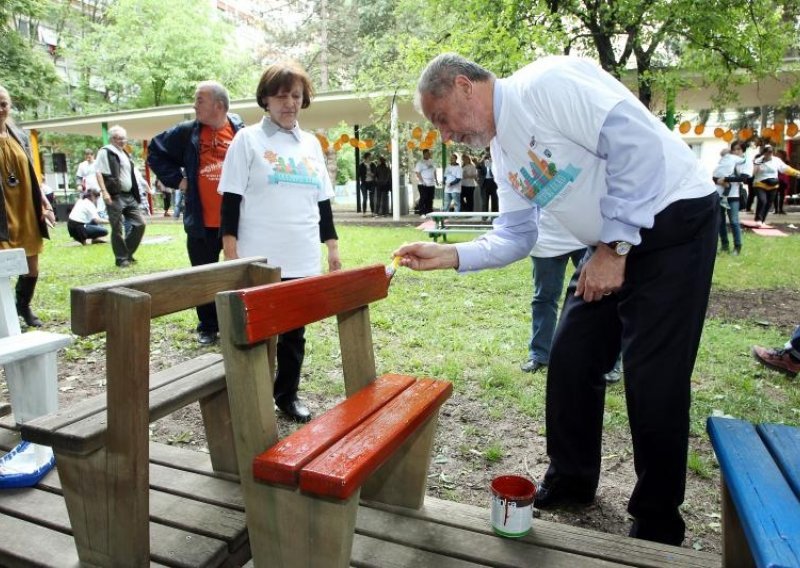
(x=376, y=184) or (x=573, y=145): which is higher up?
(x=573, y=145)

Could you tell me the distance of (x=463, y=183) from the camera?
16453 mm

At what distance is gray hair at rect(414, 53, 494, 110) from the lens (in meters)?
2.03

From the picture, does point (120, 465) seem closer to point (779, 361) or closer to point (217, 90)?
point (217, 90)

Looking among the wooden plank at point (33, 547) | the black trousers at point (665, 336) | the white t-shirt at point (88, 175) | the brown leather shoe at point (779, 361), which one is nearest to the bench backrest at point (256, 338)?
the wooden plank at point (33, 547)

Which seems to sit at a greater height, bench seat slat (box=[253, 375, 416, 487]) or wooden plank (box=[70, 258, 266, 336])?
wooden plank (box=[70, 258, 266, 336])

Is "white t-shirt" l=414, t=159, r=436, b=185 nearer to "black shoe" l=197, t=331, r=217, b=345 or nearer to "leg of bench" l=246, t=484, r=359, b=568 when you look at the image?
"black shoe" l=197, t=331, r=217, b=345

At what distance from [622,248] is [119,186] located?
7401mm

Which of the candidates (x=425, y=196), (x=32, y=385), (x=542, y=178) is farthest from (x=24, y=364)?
(x=425, y=196)

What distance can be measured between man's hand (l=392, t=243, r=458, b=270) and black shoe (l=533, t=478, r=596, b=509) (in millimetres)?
991

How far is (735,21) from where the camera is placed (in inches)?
380

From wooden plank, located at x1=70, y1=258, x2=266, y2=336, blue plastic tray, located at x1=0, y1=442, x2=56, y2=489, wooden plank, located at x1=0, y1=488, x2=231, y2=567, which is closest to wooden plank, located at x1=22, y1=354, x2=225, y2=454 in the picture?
wooden plank, located at x1=70, y1=258, x2=266, y2=336

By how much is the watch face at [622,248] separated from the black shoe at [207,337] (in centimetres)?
373

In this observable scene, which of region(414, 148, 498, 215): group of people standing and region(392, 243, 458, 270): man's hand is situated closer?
region(392, 243, 458, 270): man's hand

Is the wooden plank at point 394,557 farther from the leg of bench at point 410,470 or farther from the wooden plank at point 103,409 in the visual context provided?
the wooden plank at point 103,409
